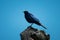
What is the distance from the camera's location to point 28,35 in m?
1.86

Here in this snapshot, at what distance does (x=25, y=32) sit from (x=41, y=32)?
0.19 metres

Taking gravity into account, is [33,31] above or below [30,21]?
below

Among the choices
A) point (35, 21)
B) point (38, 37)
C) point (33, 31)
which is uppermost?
point (35, 21)

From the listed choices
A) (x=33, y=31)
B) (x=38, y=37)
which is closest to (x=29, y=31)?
(x=33, y=31)

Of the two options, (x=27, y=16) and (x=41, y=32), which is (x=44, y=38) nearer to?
(x=41, y=32)

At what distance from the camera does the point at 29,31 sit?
1.92 meters

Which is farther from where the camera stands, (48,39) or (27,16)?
(27,16)

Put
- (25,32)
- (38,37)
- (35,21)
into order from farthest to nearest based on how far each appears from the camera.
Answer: (35,21) < (25,32) < (38,37)

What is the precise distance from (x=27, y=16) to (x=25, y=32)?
0.30 m

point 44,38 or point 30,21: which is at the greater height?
point 30,21

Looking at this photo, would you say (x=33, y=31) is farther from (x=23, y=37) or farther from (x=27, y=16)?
(x=27, y=16)

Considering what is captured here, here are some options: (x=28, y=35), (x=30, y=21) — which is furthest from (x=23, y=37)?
(x=30, y=21)

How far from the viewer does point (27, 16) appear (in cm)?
213

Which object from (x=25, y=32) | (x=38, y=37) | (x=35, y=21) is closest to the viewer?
(x=38, y=37)
